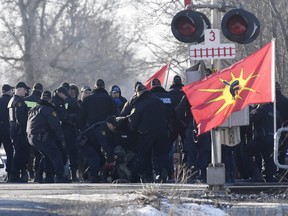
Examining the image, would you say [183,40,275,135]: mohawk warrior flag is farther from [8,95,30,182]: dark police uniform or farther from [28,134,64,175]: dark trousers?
[8,95,30,182]: dark police uniform

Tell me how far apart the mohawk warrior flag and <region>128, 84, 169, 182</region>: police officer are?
3.48m

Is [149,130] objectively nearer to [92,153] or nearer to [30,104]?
[92,153]

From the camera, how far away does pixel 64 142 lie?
2023 centimetres

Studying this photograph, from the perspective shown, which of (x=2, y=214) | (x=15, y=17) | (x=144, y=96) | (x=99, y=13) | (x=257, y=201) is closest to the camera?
A: (x=2, y=214)

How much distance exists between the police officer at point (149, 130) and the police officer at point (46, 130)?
4.74 ft

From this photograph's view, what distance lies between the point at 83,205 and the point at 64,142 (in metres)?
7.24

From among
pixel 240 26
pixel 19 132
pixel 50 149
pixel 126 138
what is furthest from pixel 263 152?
pixel 240 26

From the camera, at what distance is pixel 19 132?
2048cm

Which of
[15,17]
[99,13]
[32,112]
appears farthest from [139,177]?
[99,13]

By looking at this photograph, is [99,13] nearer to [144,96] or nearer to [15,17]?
[15,17]

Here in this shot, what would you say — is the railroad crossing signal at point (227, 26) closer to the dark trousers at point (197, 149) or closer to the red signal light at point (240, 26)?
the red signal light at point (240, 26)

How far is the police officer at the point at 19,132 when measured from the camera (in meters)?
20.3

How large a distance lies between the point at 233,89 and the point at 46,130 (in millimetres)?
5533

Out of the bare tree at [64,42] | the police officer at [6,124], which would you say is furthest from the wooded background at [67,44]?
the police officer at [6,124]
